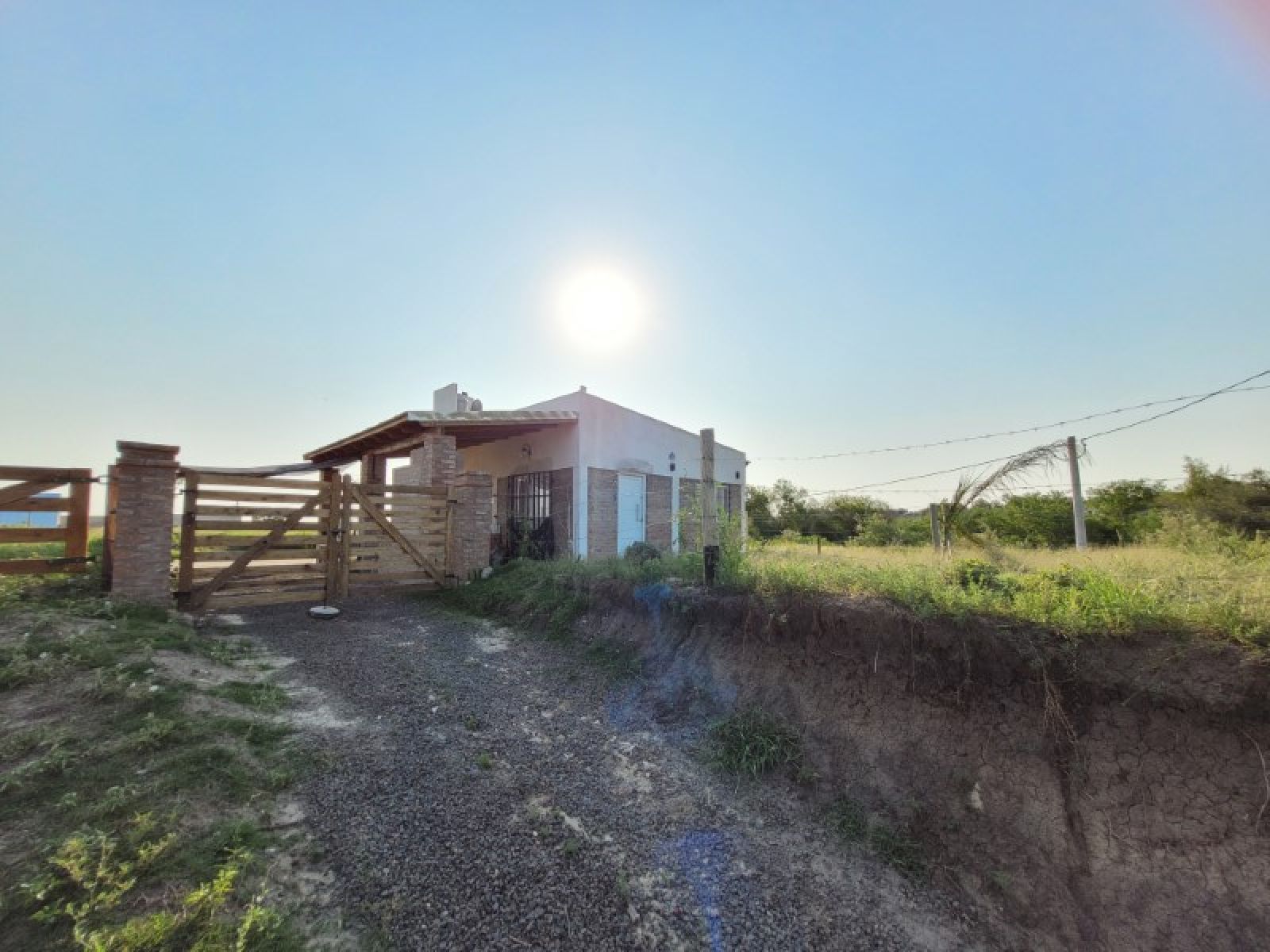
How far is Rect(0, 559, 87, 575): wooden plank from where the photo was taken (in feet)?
21.9

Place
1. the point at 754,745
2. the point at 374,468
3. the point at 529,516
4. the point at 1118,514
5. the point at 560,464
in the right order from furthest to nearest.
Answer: the point at 1118,514 → the point at 374,468 → the point at 529,516 → the point at 560,464 → the point at 754,745

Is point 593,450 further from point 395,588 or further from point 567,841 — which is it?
point 567,841

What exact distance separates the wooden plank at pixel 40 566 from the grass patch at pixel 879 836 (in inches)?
378

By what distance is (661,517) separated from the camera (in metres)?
14.1

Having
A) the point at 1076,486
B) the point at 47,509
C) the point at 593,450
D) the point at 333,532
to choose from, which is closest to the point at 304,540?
the point at 333,532

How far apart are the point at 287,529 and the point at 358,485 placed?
122cm

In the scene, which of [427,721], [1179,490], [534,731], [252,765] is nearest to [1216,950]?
[534,731]

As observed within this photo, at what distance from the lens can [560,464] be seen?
500 inches

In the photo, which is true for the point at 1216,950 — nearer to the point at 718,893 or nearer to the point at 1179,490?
the point at 718,893

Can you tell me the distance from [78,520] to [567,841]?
8.30 m

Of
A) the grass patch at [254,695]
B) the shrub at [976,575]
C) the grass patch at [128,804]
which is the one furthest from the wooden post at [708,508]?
the grass patch at [254,695]

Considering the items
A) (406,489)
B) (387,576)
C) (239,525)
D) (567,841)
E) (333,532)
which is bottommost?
(567,841)

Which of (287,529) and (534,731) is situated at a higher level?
(287,529)

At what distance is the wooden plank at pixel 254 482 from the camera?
25.0 ft
